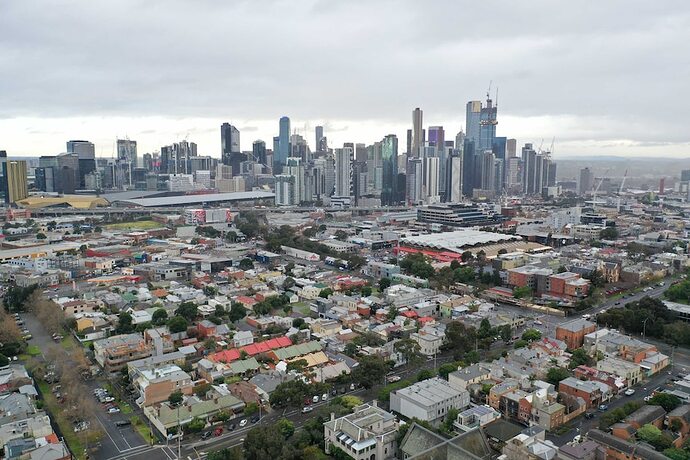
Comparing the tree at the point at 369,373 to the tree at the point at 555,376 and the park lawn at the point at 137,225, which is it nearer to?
the tree at the point at 555,376

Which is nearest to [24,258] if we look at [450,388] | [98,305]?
[98,305]

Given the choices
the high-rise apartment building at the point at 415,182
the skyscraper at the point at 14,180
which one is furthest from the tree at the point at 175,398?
the skyscraper at the point at 14,180

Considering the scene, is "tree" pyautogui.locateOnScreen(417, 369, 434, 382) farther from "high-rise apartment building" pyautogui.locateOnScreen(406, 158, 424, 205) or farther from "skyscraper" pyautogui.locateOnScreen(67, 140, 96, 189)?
"skyscraper" pyautogui.locateOnScreen(67, 140, 96, 189)

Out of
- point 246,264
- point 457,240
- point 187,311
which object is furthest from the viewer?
point 457,240

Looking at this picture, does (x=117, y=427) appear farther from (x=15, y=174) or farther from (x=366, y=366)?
(x=15, y=174)

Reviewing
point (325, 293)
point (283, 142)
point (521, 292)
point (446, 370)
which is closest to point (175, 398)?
point (446, 370)

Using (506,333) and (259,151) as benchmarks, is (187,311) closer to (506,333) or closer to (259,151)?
(506,333)

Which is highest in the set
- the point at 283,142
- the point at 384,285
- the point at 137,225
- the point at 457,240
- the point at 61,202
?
the point at 283,142

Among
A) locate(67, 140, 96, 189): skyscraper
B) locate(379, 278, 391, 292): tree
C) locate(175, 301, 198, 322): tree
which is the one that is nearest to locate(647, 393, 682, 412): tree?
locate(379, 278, 391, 292): tree
